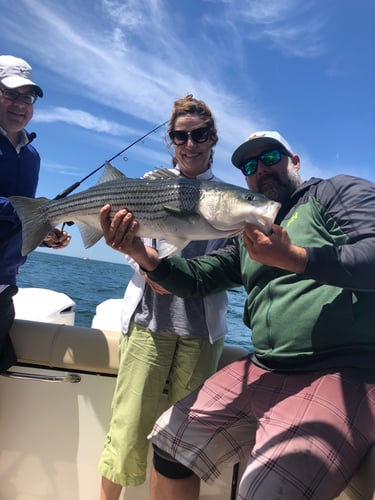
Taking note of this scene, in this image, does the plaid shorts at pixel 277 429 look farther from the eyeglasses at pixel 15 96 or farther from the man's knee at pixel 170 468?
the eyeglasses at pixel 15 96

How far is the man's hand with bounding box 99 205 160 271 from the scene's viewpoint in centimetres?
283

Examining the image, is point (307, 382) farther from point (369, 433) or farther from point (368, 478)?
point (368, 478)

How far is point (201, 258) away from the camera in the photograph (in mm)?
3373

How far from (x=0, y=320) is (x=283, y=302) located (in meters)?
2.48

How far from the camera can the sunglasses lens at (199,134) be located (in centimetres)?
342

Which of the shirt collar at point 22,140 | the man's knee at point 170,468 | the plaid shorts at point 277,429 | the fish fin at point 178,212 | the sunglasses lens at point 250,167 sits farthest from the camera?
the shirt collar at point 22,140

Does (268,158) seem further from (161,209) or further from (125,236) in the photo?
(125,236)

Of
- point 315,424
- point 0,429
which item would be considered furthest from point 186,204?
point 0,429

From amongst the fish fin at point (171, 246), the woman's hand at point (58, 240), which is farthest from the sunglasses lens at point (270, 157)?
the woman's hand at point (58, 240)

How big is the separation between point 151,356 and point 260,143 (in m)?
2.01

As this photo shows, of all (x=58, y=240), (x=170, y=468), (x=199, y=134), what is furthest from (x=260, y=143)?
(x=170, y=468)

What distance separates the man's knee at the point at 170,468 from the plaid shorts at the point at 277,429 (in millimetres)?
89

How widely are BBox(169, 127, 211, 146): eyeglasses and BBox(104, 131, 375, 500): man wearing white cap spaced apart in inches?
38.0

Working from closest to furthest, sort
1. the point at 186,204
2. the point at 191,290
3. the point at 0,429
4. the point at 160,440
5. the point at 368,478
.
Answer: the point at 368,478
the point at 160,440
the point at 186,204
the point at 191,290
the point at 0,429
